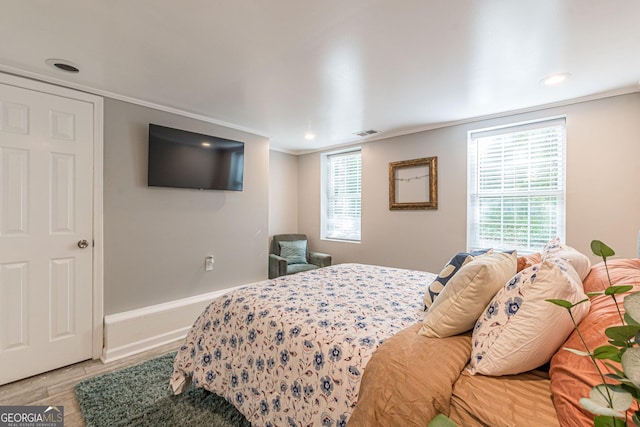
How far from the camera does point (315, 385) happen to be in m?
1.33

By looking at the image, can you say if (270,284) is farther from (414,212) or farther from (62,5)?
(414,212)

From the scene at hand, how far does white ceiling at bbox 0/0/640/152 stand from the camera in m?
1.57

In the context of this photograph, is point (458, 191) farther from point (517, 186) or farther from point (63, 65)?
point (63, 65)

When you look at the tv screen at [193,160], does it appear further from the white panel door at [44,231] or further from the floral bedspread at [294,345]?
the floral bedspread at [294,345]

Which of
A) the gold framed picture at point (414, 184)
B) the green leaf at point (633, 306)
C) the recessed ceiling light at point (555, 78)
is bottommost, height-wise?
the green leaf at point (633, 306)

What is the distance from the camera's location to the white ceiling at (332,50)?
1.57 m

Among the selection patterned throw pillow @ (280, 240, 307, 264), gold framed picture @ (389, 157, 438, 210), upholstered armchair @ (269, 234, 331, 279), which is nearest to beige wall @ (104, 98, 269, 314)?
upholstered armchair @ (269, 234, 331, 279)

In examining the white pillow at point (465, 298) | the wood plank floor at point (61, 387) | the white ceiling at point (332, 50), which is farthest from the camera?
the wood plank floor at point (61, 387)

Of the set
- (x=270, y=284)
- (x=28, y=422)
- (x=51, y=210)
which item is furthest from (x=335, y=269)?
(x=51, y=210)

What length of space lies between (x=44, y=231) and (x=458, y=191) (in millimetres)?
4059

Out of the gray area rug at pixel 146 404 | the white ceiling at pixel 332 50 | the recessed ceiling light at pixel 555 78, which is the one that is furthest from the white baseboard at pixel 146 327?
the recessed ceiling light at pixel 555 78

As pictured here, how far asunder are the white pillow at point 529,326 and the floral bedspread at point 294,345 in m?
0.45

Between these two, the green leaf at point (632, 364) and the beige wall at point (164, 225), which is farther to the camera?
the beige wall at point (164, 225)

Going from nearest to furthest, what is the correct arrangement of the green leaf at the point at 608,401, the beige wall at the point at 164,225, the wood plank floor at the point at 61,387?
the green leaf at the point at 608,401 < the wood plank floor at the point at 61,387 < the beige wall at the point at 164,225
